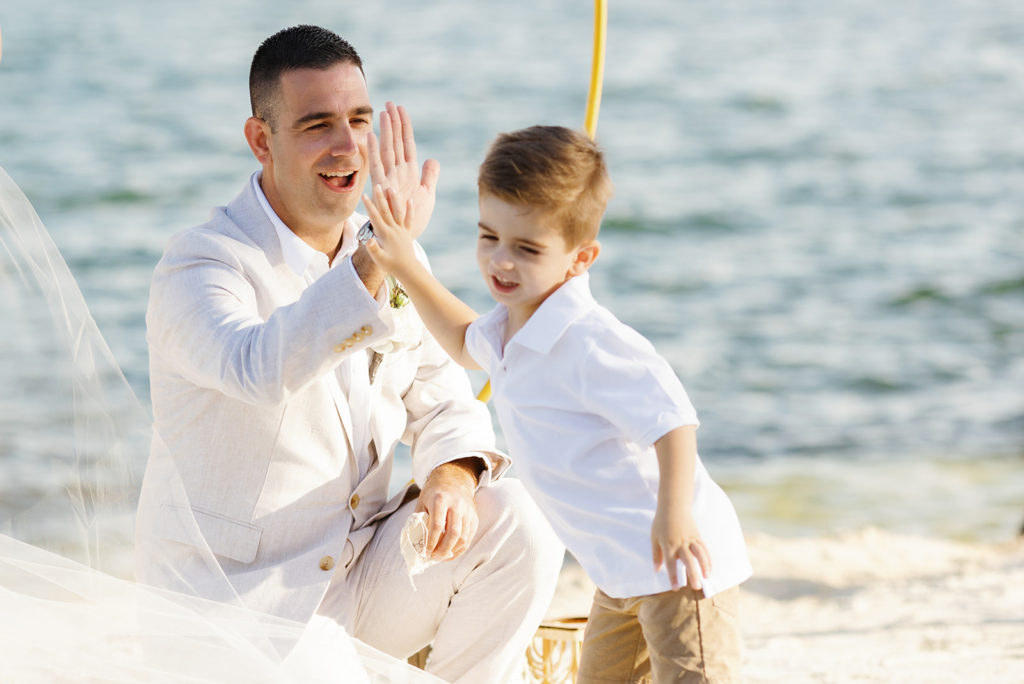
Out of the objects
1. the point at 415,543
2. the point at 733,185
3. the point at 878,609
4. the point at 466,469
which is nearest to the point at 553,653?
the point at 466,469

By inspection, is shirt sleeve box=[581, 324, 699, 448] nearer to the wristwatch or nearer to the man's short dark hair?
the wristwatch

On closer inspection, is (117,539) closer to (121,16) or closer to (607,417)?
(607,417)

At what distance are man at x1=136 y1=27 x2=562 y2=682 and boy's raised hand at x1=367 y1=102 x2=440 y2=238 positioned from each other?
0.15ft

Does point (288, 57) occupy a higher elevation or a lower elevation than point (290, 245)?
higher

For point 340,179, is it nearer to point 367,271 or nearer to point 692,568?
point 367,271

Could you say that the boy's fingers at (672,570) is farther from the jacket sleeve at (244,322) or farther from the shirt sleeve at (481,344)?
the jacket sleeve at (244,322)

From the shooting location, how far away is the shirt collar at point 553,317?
2.15 m

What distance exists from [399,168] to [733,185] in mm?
11783

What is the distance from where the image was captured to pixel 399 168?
2.32m

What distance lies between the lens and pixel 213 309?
2.42 metres

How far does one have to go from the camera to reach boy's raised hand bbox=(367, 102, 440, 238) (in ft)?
7.51

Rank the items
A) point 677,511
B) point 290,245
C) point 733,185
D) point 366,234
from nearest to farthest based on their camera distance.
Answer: point 677,511
point 366,234
point 290,245
point 733,185

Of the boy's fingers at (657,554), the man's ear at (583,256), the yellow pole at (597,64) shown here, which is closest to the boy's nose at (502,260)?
the man's ear at (583,256)

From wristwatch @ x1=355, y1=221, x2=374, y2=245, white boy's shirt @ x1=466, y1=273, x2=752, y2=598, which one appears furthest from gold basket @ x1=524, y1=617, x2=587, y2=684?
wristwatch @ x1=355, y1=221, x2=374, y2=245
